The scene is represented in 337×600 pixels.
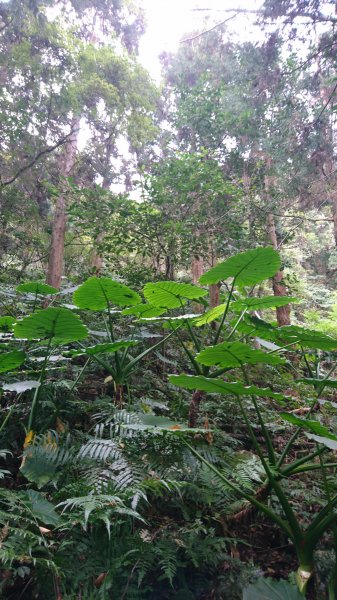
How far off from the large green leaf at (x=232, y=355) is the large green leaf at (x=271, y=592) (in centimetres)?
92

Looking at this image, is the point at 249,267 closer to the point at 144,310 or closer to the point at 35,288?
the point at 144,310

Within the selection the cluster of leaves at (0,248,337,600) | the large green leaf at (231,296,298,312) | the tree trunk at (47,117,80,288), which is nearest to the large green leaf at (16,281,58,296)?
the cluster of leaves at (0,248,337,600)

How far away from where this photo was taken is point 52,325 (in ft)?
6.63

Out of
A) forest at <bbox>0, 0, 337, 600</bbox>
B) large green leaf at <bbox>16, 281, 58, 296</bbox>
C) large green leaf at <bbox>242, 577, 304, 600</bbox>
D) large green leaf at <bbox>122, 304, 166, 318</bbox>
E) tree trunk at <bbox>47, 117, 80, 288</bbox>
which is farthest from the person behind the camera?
tree trunk at <bbox>47, 117, 80, 288</bbox>

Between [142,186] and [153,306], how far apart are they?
281 centimetres

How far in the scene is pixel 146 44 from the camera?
982cm

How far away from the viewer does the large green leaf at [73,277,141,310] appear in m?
2.30

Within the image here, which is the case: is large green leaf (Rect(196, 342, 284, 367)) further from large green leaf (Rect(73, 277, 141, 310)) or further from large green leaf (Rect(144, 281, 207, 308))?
large green leaf (Rect(73, 277, 141, 310))

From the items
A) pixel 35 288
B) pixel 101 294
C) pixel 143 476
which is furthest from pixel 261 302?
pixel 35 288

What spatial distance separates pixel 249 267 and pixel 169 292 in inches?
22.2

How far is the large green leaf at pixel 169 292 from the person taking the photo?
2299 mm

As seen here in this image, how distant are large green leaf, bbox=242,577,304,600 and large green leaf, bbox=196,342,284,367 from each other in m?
0.92

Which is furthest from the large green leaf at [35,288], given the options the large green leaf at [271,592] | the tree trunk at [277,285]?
the tree trunk at [277,285]

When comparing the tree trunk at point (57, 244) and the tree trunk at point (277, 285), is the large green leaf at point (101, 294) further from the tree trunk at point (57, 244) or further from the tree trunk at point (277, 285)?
the tree trunk at point (277, 285)
